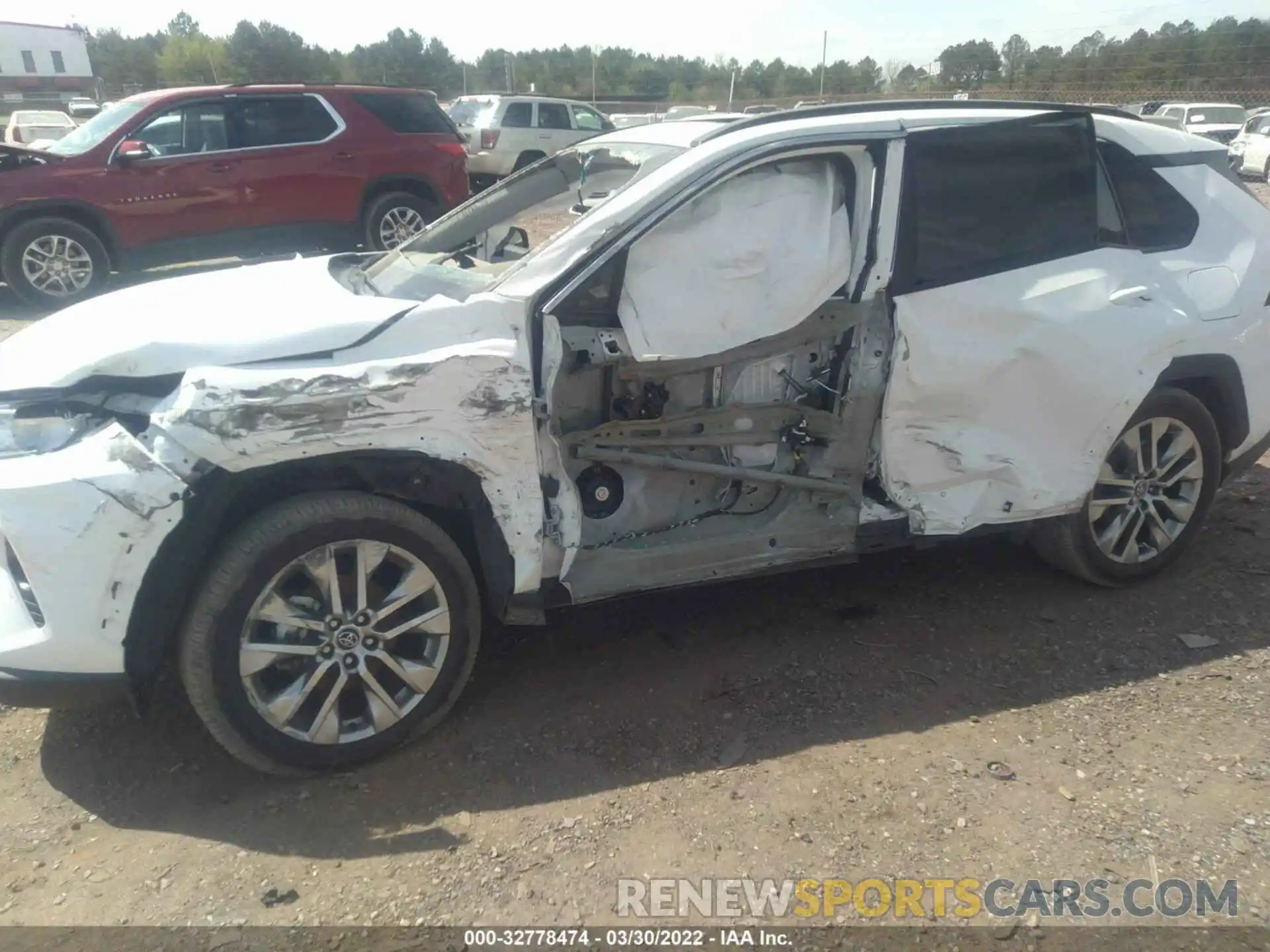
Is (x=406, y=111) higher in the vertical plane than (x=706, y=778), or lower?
higher

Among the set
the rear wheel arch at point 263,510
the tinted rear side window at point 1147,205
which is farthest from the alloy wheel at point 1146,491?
the rear wheel arch at point 263,510

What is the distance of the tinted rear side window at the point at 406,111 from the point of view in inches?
419

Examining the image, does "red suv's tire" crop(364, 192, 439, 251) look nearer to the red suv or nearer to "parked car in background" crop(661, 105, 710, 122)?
the red suv

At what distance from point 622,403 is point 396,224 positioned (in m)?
8.45

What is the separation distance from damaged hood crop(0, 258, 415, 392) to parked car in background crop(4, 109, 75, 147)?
915 inches

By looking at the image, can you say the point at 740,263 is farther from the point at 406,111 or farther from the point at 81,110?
the point at 81,110

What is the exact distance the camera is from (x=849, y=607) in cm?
400

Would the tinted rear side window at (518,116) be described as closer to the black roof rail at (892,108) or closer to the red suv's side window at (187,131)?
the red suv's side window at (187,131)

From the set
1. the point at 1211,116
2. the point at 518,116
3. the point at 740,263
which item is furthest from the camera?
the point at 1211,116

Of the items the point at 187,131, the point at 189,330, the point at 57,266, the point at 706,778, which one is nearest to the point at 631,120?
the point at 187,131

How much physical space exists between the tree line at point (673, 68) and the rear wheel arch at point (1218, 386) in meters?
12.0

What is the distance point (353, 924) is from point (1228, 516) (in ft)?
14.8

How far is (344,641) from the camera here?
9.47ft

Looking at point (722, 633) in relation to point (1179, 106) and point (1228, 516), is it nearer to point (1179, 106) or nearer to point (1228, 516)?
point (1228, 516)
